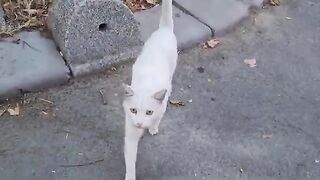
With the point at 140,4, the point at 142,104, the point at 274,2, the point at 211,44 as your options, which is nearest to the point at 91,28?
the point at 140,4

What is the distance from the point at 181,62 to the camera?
4.01m

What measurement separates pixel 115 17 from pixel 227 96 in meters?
0.83

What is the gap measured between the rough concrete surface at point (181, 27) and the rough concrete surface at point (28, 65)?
1.99 ft

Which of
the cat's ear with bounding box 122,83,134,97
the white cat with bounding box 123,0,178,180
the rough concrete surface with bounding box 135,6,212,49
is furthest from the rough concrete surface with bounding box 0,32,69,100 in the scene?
the cat's ear with bounding box 122,83,134,97

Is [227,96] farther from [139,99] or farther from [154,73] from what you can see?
[139,99]

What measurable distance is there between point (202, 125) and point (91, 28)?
2.95 ft

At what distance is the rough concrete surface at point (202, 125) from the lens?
3.25m

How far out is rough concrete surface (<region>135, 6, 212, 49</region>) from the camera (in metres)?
4.09

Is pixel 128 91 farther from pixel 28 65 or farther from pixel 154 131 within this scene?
pixel 28 65

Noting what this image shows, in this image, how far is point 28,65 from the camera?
12.3ft

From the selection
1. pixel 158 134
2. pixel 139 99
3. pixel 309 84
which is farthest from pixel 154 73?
pixel 309 84

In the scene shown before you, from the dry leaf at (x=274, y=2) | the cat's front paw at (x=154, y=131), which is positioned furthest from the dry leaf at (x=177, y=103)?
the dry leaf at (x=274, y=2)

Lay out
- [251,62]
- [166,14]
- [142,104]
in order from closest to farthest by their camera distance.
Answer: [142,104], [166,14], [251,62]

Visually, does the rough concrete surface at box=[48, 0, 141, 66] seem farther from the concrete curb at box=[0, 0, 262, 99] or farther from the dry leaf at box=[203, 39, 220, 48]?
the dry leaf at box=[203, 39, 220, 48]
